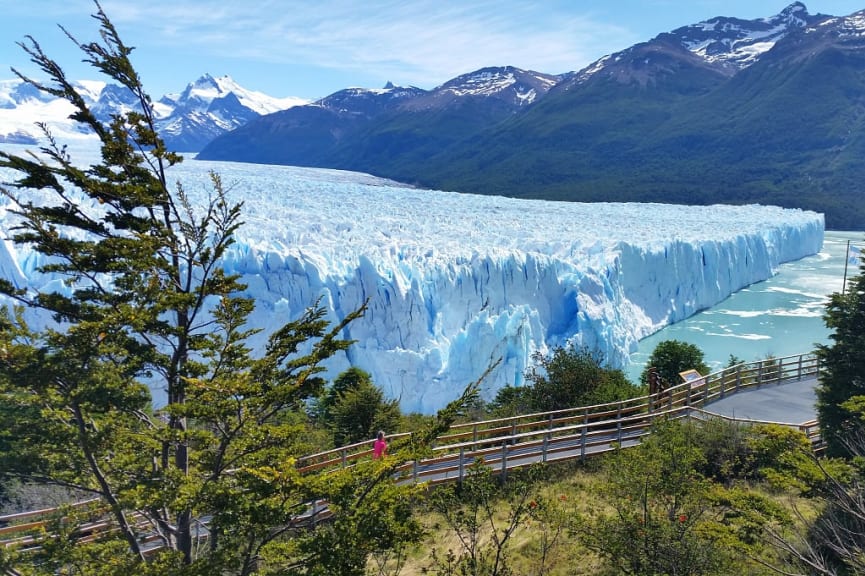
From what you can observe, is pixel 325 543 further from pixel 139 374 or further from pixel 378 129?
pixel 378 129

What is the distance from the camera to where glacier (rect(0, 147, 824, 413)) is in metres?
18.9

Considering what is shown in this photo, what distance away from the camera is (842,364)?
9.09m

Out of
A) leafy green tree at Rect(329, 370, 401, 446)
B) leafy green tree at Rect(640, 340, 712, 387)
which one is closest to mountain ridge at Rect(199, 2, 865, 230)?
leafy green tree at Rect(640, 340, 712, 387)

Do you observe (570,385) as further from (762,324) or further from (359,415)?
(762,324)

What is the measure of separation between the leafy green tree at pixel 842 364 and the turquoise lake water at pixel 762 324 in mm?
10952

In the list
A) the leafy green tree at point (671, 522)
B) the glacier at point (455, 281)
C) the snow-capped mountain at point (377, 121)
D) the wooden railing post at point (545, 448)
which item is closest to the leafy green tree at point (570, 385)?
the glacier at point (455, 281)

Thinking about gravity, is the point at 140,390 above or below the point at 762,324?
above

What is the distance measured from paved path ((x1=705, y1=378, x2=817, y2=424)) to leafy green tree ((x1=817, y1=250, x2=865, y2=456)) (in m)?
2.29

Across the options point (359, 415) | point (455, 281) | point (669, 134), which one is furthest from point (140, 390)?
point (669, 134)

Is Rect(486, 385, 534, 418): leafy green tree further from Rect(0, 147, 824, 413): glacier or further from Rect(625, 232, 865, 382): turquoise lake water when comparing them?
Rect(625, 232, 865, 382): turquoise lake water

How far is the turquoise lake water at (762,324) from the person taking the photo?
24.8 meters

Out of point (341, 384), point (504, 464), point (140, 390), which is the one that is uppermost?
point (140, 390)

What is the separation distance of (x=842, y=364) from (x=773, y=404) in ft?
13.3

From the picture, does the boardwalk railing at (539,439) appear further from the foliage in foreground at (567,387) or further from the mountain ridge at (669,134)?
the mountain ridge at (669,134)
